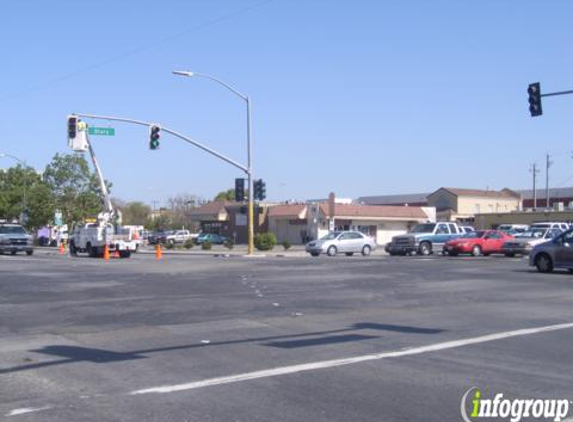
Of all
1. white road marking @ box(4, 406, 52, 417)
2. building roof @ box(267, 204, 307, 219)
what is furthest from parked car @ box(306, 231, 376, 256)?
white road marking @ box(4, 406, 52, 417)

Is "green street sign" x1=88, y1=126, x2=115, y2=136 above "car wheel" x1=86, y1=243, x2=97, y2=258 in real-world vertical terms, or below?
above

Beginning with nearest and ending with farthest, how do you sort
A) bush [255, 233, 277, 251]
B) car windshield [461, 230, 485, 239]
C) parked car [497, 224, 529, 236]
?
1. car windshield [461, 230, 485, 239]
2. parked car [497, 224, 529, 236]
3. bush [255, 233, 277, 251]

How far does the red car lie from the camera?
40.0 m

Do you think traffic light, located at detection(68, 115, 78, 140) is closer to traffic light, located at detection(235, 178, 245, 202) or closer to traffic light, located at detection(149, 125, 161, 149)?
traffic light, located at detection(149, 125, 161, 149)

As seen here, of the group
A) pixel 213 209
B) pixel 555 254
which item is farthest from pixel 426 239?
pixel 213 209

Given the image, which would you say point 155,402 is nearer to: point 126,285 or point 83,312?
point 83,312

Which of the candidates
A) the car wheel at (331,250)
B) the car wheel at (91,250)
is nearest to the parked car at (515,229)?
the car wheel at (331,250)

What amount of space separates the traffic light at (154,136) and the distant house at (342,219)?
36049 millimetres

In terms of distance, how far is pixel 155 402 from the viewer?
780 cm

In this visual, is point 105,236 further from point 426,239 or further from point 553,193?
point 553,193

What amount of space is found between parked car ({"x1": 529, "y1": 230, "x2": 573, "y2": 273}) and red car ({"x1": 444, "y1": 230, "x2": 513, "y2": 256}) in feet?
43.1

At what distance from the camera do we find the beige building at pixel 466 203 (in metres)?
98.8

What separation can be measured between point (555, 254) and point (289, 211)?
54698mm

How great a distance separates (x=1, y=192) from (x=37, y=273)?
60488 millimetres
